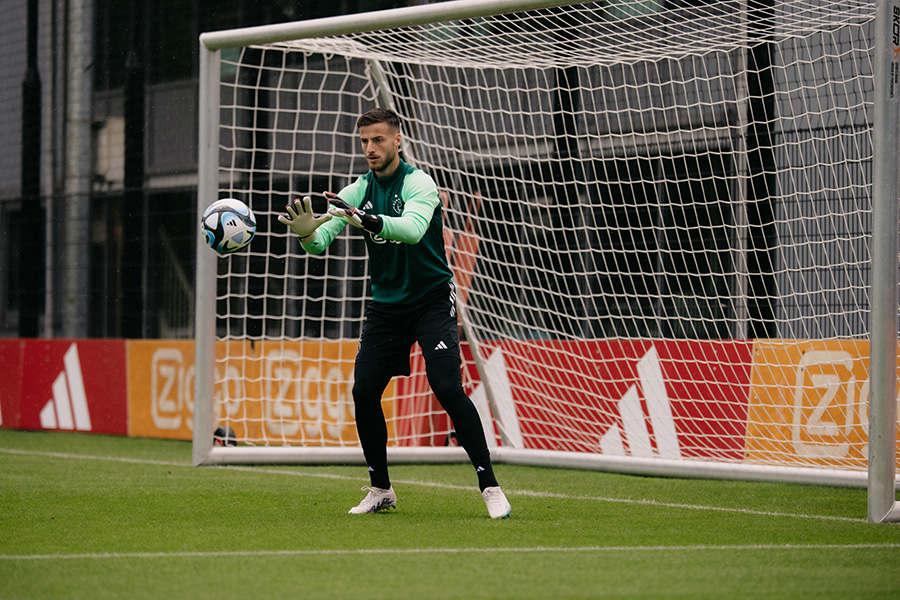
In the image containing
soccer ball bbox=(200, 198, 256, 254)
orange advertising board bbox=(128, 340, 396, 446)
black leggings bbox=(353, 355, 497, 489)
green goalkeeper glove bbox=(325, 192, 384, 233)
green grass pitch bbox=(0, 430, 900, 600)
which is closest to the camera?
green grass pitch bbox=(0, 430, 900, 600)

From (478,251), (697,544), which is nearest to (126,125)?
(478,251)

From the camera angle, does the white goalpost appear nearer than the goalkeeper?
No

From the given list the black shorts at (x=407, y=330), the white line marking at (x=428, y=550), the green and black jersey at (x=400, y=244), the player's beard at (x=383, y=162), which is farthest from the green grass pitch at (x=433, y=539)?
the player's beard at (x=383, y=162)

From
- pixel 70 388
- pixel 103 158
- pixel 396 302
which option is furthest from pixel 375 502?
pixel 103 158

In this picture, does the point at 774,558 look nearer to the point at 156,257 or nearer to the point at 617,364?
the point at 617,364

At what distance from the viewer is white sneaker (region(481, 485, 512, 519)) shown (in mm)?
5086

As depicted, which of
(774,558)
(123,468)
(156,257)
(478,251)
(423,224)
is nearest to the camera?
(774,558)

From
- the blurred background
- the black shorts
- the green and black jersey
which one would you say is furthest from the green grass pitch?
the blurred background

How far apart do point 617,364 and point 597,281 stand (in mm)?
704

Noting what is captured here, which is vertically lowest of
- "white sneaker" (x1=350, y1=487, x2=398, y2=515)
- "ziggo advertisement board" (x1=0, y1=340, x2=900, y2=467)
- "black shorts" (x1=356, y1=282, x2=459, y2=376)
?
"white sneaker" (x1=350, y1=487, x2=398, y2=515)

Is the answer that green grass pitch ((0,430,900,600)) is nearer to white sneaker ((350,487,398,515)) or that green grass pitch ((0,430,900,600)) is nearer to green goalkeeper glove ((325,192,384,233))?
white sneaker ((350,487,398,515))

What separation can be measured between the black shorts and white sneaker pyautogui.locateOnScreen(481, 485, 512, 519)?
24.3 inches

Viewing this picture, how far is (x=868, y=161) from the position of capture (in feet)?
24.1

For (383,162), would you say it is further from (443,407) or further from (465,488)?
(465,488)
